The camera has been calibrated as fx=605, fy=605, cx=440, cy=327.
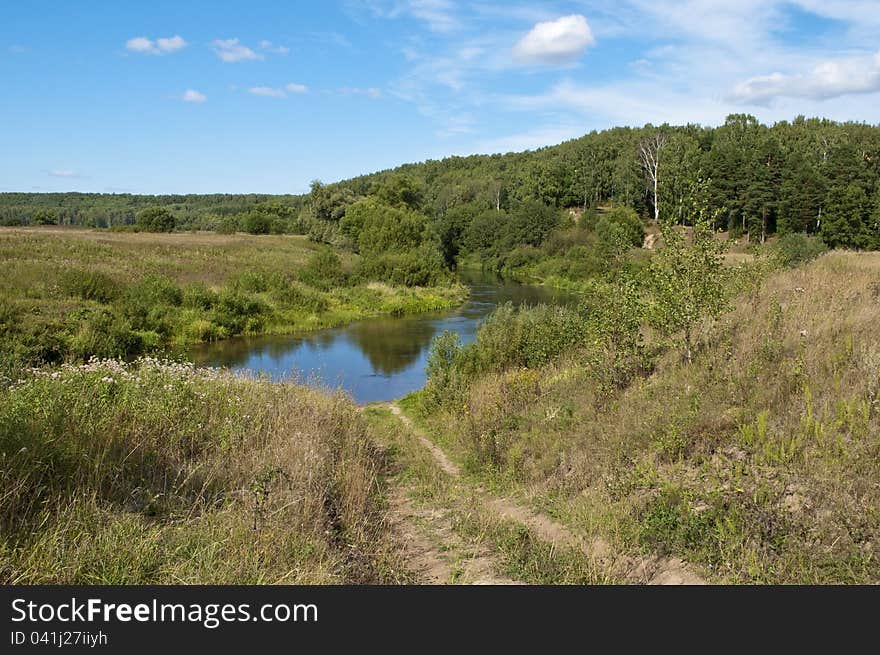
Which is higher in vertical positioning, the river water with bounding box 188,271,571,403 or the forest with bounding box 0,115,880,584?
the forest with bounding box 0,115,880,584

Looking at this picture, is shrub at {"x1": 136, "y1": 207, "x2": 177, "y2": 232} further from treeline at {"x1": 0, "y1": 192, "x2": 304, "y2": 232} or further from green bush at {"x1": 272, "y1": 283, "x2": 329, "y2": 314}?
green bush at {"x1": 272, "y1": 283, "x2": 329, "y2": 314}

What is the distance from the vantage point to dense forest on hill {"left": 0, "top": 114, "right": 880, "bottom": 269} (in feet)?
191

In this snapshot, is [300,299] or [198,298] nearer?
[198,298]

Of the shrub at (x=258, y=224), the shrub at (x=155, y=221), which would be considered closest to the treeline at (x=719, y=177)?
the shrub at (x=258, y=224)

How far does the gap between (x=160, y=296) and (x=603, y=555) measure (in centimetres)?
3111

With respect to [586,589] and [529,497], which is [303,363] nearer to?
[529,497]

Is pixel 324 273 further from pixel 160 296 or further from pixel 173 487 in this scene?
pixel 173 487

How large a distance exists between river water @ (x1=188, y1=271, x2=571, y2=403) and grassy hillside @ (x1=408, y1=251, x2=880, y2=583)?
5.82 m

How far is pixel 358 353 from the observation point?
95.1 feet

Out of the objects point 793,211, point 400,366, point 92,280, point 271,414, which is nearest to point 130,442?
point 271,414

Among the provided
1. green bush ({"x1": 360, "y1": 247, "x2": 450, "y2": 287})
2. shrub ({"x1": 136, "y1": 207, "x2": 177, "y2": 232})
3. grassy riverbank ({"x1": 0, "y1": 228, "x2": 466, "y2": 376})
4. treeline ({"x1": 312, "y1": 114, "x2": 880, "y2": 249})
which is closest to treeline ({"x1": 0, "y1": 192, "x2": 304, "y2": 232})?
shrub ({"x1": 136, "y1": 207, "x2": 177, "y2": 232})

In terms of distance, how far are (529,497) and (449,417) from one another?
5.62 m

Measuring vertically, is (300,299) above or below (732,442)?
below


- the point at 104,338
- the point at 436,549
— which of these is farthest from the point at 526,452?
the point at 104,338
